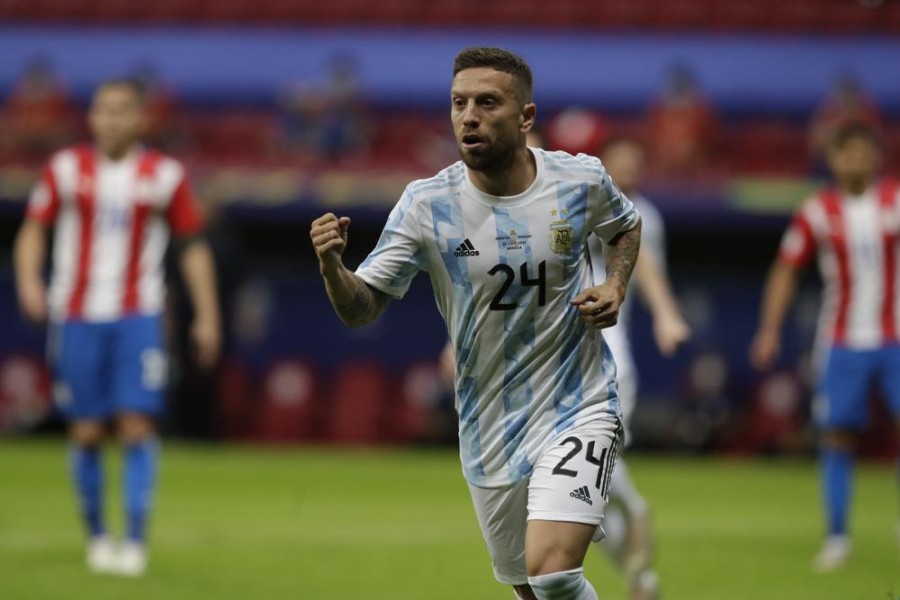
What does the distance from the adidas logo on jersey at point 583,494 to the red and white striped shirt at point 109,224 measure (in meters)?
4.26

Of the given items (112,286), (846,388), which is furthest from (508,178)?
(846,388)

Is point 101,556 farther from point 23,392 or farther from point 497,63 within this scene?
point 23,392

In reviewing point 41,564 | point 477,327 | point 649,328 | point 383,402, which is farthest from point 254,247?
point 477,327

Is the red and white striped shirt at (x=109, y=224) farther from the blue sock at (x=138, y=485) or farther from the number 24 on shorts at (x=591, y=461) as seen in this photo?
the number 24 on shorts at (x=591, y=461)

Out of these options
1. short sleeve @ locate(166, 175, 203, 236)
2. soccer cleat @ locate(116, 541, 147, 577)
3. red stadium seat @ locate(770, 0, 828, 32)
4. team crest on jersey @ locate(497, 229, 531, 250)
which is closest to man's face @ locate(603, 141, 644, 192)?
short sleeve @ locate(166, 175, 203, 236)

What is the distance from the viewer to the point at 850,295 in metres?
9.26

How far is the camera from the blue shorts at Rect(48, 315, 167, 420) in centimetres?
838

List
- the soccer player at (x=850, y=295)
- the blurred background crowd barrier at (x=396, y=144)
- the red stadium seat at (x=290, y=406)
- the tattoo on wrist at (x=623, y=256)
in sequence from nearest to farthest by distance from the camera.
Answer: the tattoo on wrist at (x=623, y=256)
the soccer player at (x=850, y=295)
the blurred background crowd barrier at (x=396, y=144)
the red stadium seat at (x=290, y=406)

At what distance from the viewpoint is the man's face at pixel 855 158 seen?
355 inches

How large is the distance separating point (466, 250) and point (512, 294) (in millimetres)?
207

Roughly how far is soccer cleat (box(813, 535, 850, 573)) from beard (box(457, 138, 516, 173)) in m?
4.43

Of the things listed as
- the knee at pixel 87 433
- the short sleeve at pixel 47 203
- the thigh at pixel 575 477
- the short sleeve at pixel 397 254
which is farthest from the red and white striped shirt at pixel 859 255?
the short sleeve at pixel 397 254

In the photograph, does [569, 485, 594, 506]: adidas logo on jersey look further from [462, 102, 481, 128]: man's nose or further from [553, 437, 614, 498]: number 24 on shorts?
[462, 102, 481, 128]: man's nose

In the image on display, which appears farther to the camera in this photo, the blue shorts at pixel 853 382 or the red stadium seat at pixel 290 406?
the red stadium seat at pixel 290 406
